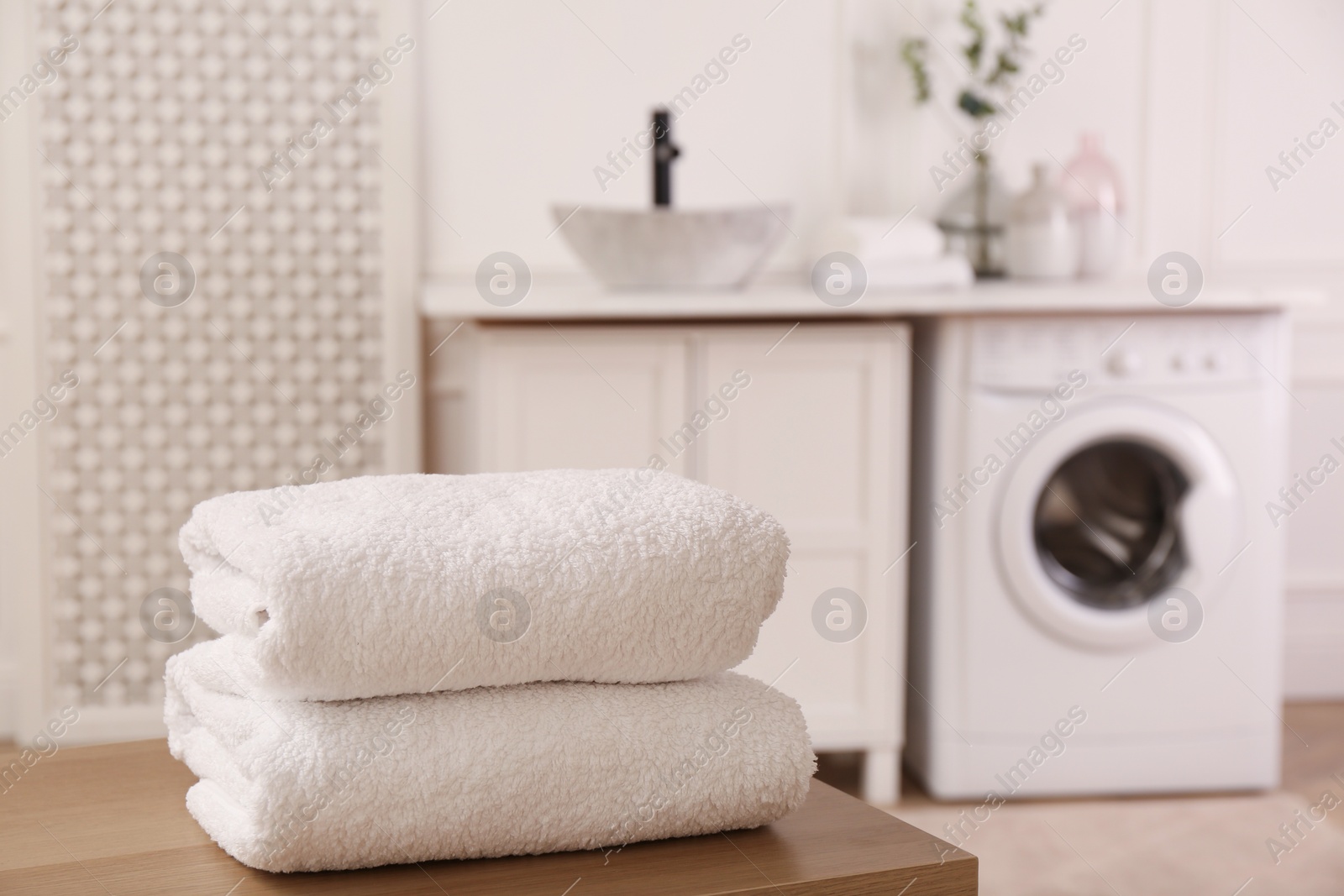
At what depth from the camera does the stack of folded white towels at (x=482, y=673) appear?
1.66 feet

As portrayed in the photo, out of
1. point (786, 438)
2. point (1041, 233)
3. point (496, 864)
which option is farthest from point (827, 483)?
point (496, 864)

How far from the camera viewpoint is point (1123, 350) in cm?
195

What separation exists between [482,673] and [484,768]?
0.14ft

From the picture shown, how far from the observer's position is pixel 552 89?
236cm

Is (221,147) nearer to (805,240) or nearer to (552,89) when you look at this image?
(552,89)

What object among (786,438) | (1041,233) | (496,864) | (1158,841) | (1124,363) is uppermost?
(1041,233)

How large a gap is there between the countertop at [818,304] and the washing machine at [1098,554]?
4 cm

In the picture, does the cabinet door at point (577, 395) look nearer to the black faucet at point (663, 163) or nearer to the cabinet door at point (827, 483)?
the cabinet door at point (827, 483)

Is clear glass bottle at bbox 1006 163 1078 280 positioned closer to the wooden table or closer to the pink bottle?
the pink bottle

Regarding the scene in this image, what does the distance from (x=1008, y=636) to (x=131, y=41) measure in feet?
6.30

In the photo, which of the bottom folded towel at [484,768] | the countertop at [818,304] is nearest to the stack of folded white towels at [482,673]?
the bottom folded towel at [484,768]

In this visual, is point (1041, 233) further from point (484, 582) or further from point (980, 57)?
point (484, 582)

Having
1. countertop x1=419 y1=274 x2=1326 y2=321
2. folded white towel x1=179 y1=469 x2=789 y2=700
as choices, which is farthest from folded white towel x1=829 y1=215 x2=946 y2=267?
folded white towel x1=179 y1=469 x2=789 y2=700

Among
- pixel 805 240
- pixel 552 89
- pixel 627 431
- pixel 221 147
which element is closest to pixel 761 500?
pixel 627 431
